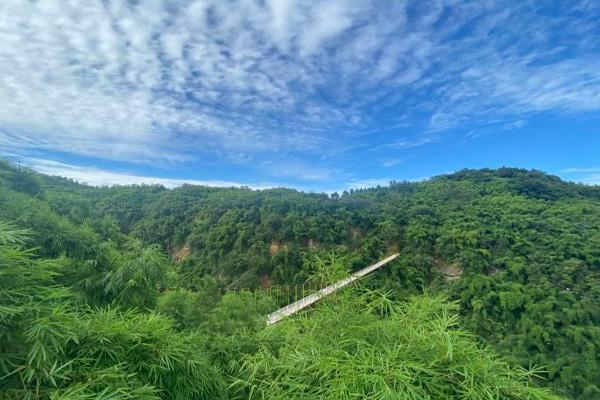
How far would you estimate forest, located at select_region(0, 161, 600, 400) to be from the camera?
1.72 metres

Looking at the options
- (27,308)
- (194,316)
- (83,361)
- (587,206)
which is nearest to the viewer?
(27,308)

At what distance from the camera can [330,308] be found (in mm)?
2371

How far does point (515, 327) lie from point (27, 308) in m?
17.6

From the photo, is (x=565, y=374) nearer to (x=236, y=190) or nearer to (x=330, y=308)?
(x=330, y=308)

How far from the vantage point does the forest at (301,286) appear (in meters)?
1.72

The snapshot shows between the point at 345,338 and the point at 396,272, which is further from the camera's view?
the point at 396,272

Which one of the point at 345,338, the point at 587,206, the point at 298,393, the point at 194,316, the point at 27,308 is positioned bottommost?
the point at 194,316

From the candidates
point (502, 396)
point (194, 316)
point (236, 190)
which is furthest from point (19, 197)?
point (236, 190)

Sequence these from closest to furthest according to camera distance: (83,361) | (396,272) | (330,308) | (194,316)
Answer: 1. (83,361)
2. (330,308)
3. (194,316)
4. (396,272)

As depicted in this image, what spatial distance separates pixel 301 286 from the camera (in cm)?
804

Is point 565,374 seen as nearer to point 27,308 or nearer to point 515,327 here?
point 515,327

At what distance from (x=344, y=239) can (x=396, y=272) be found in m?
4.42

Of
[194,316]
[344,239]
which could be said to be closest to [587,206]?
[344,239]

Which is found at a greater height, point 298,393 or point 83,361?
point 83,361
